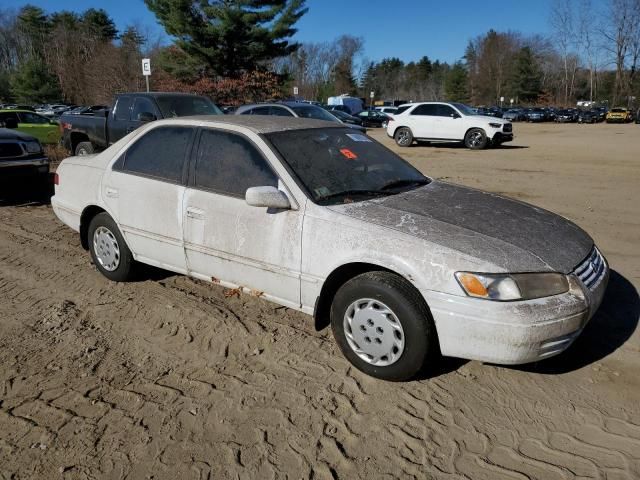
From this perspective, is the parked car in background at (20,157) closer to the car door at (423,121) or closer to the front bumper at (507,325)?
the front bumper at (507,325)

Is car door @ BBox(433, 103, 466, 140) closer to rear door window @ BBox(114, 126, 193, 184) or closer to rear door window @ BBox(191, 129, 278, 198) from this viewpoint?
rear door window @ BBox(114, 126, 193, 184)

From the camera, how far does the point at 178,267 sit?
4344 mm

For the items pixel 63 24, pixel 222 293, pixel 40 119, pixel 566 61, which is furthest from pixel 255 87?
pixel 566 61

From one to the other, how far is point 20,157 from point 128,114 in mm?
2454

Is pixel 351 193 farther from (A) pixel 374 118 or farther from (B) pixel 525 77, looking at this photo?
(B) pixel 525 77

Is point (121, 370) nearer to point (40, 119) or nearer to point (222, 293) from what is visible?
point (222, 293)

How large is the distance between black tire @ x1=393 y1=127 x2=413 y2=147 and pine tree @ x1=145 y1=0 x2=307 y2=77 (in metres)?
18.7

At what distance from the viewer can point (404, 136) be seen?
1934 centimetres

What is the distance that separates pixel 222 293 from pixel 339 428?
2.17 meters

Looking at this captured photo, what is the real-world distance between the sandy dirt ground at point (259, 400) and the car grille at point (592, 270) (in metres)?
0.57

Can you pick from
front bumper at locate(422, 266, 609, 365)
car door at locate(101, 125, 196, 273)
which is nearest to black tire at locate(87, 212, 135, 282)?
car door at locate(101, 125, 196, 273)

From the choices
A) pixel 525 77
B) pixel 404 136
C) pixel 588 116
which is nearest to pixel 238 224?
pixel 404 136

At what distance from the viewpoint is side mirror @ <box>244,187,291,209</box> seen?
345 cm

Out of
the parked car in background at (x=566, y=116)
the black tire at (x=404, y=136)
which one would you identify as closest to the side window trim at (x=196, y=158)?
the black tire at (x=404, y=136)
